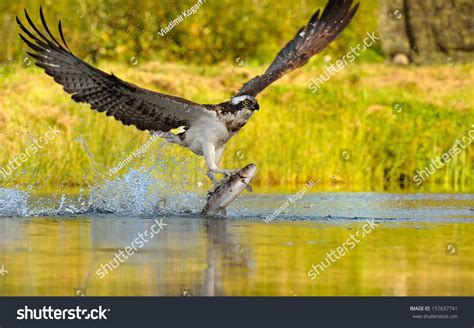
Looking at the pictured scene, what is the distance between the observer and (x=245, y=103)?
47.5 feet

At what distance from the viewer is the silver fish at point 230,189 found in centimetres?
1440

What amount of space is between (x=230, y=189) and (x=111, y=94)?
1.72 meters

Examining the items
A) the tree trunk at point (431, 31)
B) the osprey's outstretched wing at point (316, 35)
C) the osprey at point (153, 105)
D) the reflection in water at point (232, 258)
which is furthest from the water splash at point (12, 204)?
the tree trunk at point (431, 31)

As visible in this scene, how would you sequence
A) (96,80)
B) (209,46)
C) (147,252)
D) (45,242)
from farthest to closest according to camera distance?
1. (209,46)
2. (96,80)
3. (45,242)
4. (147,252)

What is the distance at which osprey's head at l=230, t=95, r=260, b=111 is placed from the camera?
1445cm

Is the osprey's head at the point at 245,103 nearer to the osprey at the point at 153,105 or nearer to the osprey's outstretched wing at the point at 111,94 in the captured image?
the osprey at the point at 153,105

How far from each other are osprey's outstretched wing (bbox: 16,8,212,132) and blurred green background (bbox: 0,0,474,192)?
2.83 m

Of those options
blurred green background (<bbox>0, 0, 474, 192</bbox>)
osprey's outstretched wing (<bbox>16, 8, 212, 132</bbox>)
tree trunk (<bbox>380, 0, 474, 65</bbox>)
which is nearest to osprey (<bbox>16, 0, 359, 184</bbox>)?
osprey's outstretched wing (<bbox>16, 8, 212, 132</bbox>)

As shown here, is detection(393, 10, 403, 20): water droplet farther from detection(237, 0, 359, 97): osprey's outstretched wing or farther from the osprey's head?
the osprey's head

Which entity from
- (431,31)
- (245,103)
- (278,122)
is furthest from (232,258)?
(431,31)
